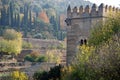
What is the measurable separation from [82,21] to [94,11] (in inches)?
46.4

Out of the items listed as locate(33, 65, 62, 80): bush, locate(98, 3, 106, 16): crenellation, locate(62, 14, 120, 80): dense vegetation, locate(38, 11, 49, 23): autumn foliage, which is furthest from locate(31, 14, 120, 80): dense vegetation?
locate(38, 11, 49, 23): autumn foliage

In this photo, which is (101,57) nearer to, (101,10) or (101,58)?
(101,58)

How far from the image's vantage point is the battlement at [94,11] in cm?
2803

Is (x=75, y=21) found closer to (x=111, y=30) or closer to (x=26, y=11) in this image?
(x=111, y=30)

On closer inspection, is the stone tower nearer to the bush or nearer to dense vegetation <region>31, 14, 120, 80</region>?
dense vegetation <region>31, 14, 120, 80</region>

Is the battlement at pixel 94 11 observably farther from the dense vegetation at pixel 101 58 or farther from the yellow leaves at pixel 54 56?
the yellow leaves at pixel 54 56

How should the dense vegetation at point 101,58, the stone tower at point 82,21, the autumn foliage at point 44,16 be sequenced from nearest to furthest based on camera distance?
the dense vegetation at point 101,58 → the stone tower at point 82,21 → the autumn foliage at point 44,16

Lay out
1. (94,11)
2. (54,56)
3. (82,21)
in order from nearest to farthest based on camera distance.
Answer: (94,11)
(82,21)
(54,56)

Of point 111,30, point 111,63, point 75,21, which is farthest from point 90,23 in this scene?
point 111,63

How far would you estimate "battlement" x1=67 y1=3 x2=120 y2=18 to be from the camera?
2803cm

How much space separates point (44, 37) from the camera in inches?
4237

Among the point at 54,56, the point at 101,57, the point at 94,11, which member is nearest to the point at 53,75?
the point at 94,11

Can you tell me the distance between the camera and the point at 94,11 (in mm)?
28516

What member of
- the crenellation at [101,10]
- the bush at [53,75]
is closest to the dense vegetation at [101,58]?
the crenellation at [101,10]
